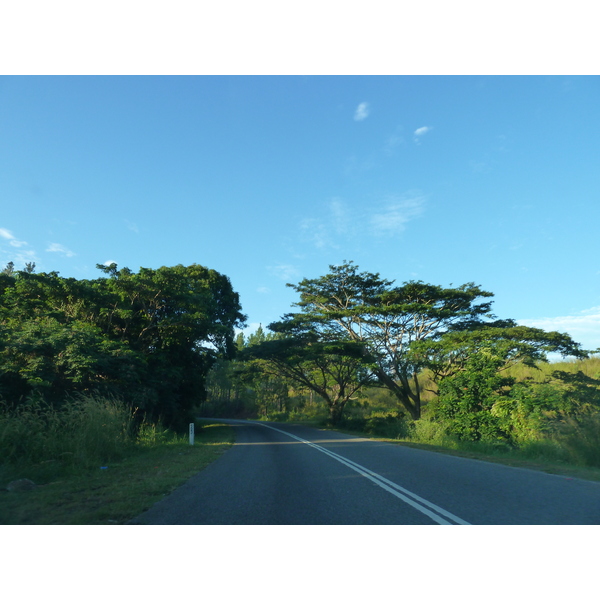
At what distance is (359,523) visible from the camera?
521cm

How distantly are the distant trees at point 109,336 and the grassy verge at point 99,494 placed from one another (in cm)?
566

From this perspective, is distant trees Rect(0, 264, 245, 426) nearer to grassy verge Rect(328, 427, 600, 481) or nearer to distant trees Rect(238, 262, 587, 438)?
distant trees Rect(238, 262, 587, 438)

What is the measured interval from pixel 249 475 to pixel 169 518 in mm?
3956

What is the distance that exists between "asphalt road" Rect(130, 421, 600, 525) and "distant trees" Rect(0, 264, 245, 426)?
836 cm

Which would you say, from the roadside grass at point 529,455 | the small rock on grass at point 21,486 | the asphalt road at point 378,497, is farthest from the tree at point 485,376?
the small rock on grass at point 21,486

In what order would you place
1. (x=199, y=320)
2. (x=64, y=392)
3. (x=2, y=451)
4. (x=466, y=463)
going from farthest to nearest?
(x=199, y=320) → (x=64, y=392) → (x=466, y=463) → (x=2, y=451)

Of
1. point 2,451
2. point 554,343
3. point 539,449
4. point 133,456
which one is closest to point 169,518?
point 2,451

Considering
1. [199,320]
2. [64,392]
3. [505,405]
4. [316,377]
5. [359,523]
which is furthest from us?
[316,377]

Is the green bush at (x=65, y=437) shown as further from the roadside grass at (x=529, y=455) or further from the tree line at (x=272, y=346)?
the roadside grass at (x=529, y=455)

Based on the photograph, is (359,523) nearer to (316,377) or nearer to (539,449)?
(539,449)

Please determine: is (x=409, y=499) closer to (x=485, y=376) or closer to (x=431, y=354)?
(x=485, y=376)

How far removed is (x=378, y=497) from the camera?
664 centimetres

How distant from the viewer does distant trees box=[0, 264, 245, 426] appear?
14.9 metres

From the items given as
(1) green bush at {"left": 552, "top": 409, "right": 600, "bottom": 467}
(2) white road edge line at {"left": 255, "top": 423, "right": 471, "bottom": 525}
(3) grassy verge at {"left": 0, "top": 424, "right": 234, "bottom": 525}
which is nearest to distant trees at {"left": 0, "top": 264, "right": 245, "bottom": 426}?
(3) grassy verge at {"left": 0, "top": 424, "right": 234, "bottom": 525}
